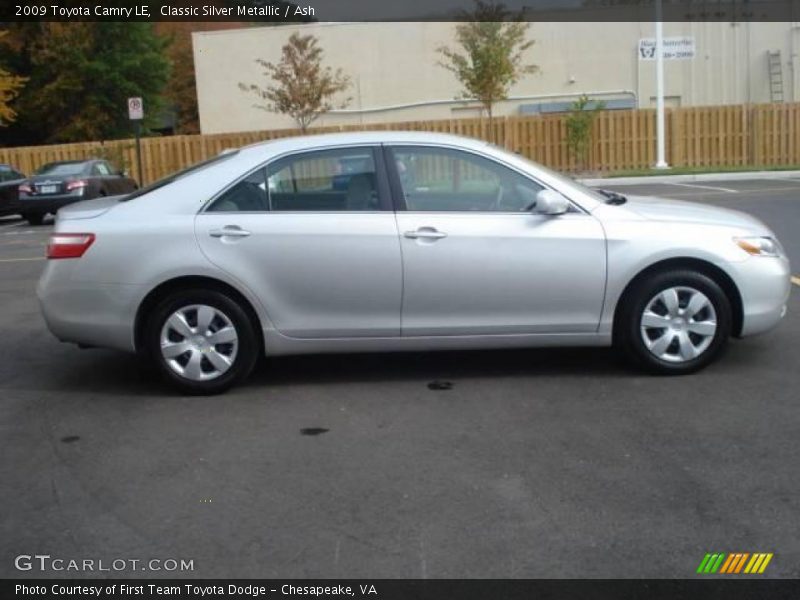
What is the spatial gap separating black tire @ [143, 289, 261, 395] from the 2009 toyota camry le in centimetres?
1

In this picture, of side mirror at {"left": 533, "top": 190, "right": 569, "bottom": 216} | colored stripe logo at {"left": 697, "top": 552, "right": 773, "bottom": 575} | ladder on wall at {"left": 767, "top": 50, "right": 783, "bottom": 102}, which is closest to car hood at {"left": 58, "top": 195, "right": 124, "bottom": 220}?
side mirror at {"left": 533, "top": 190, "right": 569, "bottom": 216}

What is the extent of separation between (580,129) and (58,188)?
14.3 m

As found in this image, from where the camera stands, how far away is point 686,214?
626 cm

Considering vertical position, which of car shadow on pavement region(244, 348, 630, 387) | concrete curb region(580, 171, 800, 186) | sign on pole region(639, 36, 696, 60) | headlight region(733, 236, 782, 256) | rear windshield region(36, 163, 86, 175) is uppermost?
sign on pole region(639, 36, 696, 60)

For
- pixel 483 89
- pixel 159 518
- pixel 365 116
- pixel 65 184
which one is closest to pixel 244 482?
pixel 159 518

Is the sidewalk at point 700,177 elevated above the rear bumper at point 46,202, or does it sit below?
below

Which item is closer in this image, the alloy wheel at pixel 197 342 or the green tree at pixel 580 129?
the alloy wheel at pixel 197 342

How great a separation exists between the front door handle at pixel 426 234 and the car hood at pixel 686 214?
1252 millimetres

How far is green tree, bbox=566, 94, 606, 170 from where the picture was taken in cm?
2716

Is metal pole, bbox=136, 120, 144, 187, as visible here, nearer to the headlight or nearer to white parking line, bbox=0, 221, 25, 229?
white parking line, bbox=0, 221, 25, 229

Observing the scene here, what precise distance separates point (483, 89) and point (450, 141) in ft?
74.3

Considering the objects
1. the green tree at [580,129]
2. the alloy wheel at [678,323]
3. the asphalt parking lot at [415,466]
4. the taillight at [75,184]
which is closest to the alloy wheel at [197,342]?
the asphalt parking lot at [415,466]

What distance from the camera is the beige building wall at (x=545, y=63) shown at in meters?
33.0

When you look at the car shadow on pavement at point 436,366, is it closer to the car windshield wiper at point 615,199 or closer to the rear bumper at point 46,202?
the car windshield wiper at point 615,199
